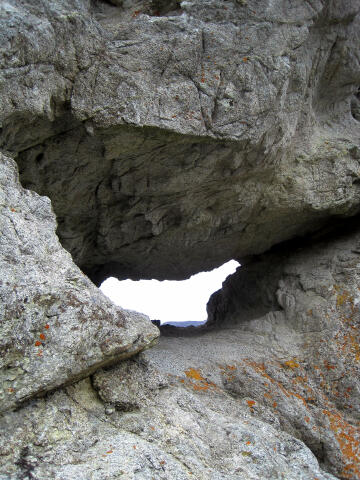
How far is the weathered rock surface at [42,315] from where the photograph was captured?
3.31 meters

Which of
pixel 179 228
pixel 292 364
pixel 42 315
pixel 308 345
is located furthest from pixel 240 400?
pixel 179 228

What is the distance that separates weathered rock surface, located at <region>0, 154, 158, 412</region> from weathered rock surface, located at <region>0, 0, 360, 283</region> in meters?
1.32

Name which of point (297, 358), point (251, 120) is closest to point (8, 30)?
point (251, 120)

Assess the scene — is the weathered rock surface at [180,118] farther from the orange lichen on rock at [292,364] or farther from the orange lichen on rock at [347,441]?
the orange lichen on rock at [347,441]

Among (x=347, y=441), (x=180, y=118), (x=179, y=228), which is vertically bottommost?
(x=347, y=441)

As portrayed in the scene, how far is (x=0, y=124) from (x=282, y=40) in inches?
160

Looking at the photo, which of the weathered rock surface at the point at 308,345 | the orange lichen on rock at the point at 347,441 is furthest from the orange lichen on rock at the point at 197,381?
the orange lichen on rock at the point at 347,441

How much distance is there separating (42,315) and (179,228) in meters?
4.05

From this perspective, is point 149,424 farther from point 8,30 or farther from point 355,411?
point 8,30

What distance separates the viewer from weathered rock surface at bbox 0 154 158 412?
331 cm

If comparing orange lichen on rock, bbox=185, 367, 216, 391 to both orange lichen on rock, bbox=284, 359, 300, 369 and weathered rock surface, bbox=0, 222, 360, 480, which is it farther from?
orange lichen on rock, bbox=284, 359, 300, 369

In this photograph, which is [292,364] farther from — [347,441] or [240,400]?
[240,400]

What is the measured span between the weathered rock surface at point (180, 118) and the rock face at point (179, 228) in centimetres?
3

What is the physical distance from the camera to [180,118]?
5301 mm
